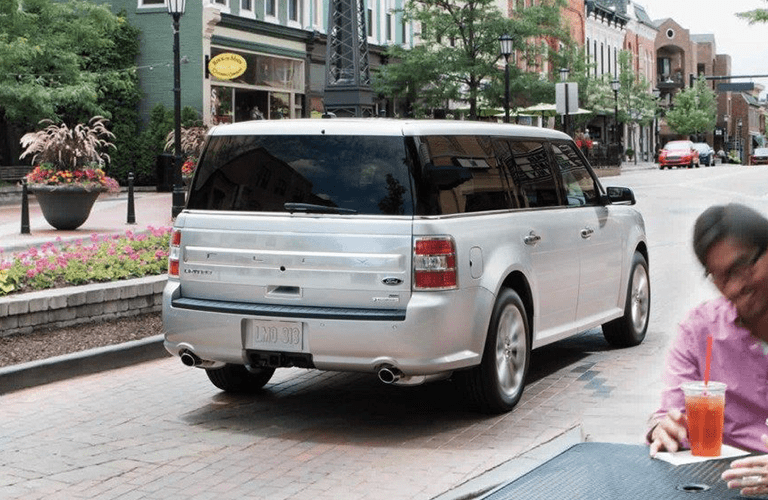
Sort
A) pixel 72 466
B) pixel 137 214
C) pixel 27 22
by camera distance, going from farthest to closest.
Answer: pixel 27 22
pixel 137 214
pixel 72 466

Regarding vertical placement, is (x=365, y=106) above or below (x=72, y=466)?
above

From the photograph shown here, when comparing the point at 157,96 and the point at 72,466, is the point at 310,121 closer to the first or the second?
the point at 72,466

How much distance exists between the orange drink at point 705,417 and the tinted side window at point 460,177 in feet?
13.7

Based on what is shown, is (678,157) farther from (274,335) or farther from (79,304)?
(274,335)

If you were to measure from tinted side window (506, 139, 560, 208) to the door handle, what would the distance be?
0.74ft

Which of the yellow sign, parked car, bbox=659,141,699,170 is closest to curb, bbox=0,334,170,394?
the yellow sign

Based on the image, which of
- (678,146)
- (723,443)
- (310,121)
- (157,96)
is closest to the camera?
(723,443)

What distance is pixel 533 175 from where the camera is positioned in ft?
28.8

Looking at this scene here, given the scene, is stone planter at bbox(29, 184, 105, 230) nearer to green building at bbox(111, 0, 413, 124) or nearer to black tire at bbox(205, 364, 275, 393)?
black tire at bbox(205, 364, 275, 393)

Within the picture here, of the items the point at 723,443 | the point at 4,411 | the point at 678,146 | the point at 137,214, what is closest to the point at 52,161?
the point at 137,214

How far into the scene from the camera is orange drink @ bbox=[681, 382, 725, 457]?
124 inches

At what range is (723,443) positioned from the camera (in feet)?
11.5

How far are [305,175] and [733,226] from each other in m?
4.73

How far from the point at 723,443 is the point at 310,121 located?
4657 millimetres
